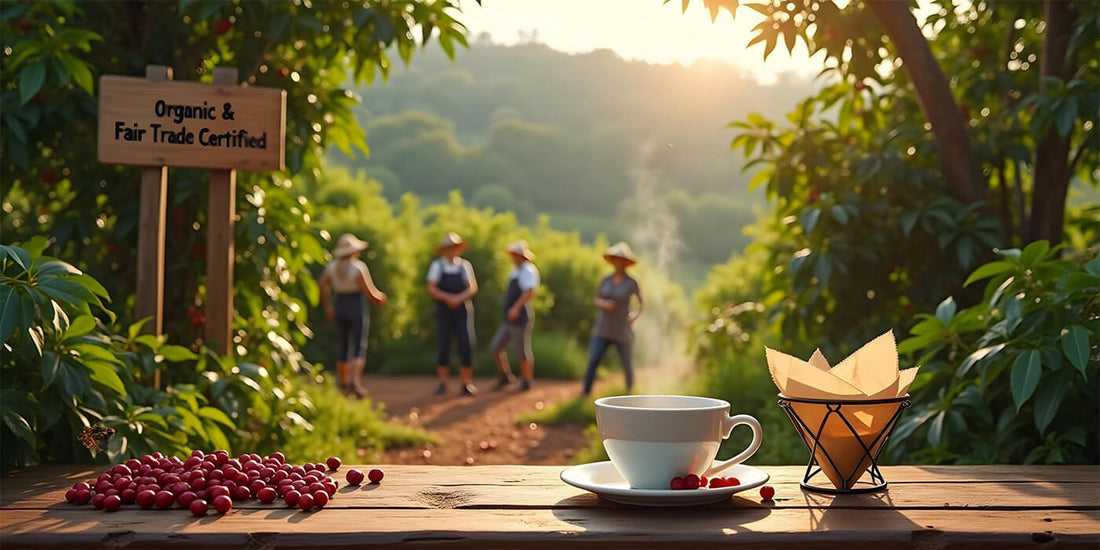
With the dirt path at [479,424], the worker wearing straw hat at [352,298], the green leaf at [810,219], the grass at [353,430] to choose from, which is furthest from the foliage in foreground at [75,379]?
the worker wearing straw hat at [352,298]

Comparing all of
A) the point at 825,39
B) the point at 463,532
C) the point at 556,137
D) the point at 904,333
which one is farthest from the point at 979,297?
the point at 556,137

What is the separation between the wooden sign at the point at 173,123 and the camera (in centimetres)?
279

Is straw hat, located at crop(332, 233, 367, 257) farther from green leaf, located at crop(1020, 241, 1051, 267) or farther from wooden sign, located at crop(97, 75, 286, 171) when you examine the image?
green leaf, located at crop(1020, 241, 1051, 267)

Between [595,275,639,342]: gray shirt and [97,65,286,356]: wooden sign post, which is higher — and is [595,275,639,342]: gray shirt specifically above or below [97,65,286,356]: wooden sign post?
below

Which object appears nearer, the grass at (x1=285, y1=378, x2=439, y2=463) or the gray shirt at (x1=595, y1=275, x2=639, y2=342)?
the grass at (x1=285, y1=378, x2=439, y2=463)

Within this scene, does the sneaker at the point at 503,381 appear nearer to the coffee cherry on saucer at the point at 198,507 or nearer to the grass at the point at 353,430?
the grass at the point at 353,430

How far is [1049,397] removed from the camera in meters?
2.14

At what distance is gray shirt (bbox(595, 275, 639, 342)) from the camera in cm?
735

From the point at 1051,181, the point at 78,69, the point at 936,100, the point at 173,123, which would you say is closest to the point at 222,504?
the point at 173,123

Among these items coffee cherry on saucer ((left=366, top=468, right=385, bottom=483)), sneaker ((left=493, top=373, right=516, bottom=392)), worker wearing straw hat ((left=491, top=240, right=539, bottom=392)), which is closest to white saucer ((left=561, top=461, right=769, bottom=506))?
coffee cherry on saucer ((left=366, top=468, right=385, bottom=483))

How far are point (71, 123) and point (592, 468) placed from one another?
260 centimetres

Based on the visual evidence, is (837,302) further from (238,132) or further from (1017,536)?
(1017,536)

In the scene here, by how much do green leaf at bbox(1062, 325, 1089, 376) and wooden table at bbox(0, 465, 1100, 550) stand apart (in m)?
0.45

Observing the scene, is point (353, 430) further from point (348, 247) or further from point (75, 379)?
point (75, 379)
